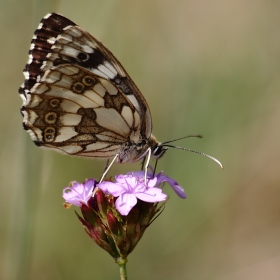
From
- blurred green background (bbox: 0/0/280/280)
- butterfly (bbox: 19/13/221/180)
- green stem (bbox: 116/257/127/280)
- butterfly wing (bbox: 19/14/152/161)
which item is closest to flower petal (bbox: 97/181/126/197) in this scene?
green stem (bbox: 116/257/127/280)

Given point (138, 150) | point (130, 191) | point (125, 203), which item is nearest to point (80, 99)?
point (138, 150)

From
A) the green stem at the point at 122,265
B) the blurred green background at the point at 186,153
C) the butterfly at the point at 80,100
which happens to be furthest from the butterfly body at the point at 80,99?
the blurred green background at the point at 186,153

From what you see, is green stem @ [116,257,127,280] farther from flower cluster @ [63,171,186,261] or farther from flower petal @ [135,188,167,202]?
flower petal @ [135,188,167,202]

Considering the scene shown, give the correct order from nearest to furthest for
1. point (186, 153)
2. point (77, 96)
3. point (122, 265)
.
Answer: point (122, 265) < point (77, 96) < point (186, 153)

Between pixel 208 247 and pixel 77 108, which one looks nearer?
pixel 77 108

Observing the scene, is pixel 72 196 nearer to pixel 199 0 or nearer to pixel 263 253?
pixel 263 253

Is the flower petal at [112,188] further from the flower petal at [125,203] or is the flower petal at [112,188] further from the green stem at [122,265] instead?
the green stem at [122,265]

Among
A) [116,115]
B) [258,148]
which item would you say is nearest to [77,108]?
[116,115]

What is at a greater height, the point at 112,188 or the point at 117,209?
the point at 112,188

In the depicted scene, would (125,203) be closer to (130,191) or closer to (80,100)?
(130,191)
